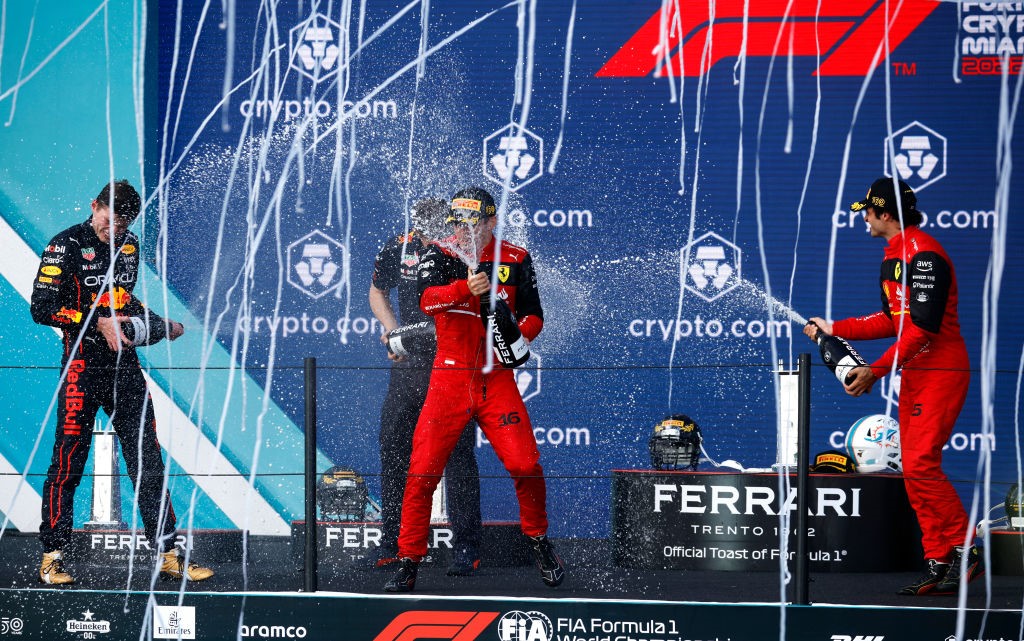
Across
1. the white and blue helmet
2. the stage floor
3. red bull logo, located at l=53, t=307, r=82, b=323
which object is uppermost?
red bull logo, located at l=53, t=307, r=82, b=323

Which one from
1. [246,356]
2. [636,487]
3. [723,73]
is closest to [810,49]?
[723,73]

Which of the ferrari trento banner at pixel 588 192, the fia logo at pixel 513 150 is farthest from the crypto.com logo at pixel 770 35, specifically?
the fia logo at pixel 513 150

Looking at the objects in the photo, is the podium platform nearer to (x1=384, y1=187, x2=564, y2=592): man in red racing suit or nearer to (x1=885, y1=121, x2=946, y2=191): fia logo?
(x1=384, y1=187, x2=564, y2=592): man in red racing suit

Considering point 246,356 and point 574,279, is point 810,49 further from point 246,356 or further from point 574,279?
point 246,356

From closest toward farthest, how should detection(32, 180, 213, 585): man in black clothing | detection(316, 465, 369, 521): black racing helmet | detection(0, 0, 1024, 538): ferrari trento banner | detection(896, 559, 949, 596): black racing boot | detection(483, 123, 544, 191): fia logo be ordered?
detection(896, 559, 949, 596): black racing boot < detection(32, 180, 213, 585): man in black clothing < detection(316, 465, 369, 521): black racing helmet < detection(0, 0, 1024, 538): ferrari trento banner < detection(483, 123, 544, 191): fia logo

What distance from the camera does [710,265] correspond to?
6.13m

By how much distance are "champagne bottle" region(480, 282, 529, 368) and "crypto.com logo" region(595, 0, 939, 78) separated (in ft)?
7.92

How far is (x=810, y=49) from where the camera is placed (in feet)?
20.0

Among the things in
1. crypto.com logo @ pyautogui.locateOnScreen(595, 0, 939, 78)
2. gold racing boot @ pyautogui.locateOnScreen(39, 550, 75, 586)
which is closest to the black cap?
crypto.com logo @ pyautogui.locateOnScreen(595, 0, 939, 78)

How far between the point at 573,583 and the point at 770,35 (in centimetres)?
315

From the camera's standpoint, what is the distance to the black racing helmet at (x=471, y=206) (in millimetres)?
4184

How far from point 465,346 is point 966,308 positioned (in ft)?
9.76

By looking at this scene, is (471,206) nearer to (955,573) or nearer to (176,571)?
(176,571)

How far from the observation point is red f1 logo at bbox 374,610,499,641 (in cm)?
388
